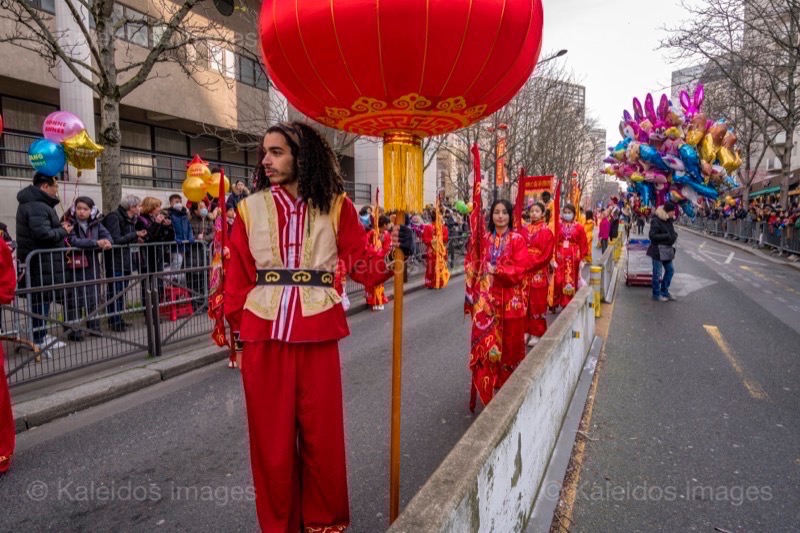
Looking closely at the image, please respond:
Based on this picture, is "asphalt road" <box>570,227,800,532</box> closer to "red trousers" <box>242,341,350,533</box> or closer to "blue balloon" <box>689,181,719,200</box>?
"red trousers" <box>242,341,350,533</box>

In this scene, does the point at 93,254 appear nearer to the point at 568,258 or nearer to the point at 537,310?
the point at 537,310

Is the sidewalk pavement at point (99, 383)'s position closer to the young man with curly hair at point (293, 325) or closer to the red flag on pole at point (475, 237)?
the young man with curly hair at point (293, 325)

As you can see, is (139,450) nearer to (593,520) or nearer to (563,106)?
(593,520)

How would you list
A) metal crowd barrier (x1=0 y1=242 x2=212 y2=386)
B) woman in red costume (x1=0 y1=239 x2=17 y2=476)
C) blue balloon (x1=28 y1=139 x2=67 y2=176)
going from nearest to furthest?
woman in red costume (x1=0 y1=239 x2=17 y2=476) → metal crowd barrier (x1=0 y1=242 x2=212 y2=386) → blue balloon (x1=28 y1=139 x2=67 y2=176)

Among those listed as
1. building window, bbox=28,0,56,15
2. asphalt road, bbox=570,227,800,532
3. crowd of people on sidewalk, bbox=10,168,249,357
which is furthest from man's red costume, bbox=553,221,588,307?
building window, bbox=28,0,56,15

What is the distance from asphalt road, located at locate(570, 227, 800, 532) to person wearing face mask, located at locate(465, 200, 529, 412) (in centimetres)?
95

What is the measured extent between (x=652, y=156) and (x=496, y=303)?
21.4ft

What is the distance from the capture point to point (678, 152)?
9016 mm

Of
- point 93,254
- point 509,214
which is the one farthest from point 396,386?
point 93,254

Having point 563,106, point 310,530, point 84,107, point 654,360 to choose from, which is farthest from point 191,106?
point 563,106

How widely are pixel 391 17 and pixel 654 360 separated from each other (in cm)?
→ 580

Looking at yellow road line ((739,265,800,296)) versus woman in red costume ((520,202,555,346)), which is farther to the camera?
yellow road line ((739,265,800,296))

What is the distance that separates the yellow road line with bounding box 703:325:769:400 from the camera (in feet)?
16.8

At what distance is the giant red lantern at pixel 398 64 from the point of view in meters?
1.93
